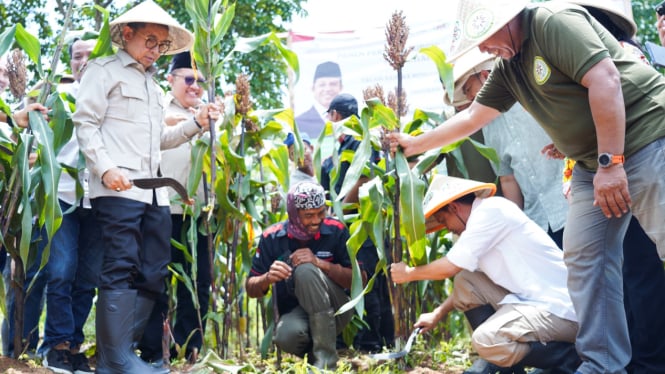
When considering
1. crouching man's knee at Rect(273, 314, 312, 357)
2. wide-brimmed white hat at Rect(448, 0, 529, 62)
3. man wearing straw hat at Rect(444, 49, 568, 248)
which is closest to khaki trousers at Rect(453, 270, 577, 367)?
man wearing straw hat at Rect(444, 49, 568, 248)

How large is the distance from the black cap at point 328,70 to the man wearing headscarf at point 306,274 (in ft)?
9.48

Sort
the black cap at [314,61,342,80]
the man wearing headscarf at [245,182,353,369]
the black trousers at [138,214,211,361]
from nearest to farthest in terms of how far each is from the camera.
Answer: the man wearing headscarf at [245,182,353,369], the black trousers at [138,214,211,361], the black cap at [314,61,342,80]

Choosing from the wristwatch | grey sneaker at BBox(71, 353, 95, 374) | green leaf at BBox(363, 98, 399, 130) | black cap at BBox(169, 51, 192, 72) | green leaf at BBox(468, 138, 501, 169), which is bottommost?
grey sneaker at BBox(71, 353, 95, 374)

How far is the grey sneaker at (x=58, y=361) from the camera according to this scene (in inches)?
140

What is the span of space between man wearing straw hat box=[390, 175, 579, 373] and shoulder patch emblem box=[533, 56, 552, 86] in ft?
2.84

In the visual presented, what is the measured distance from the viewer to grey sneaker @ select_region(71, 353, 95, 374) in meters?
3.74

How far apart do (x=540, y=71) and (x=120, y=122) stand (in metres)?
1.99

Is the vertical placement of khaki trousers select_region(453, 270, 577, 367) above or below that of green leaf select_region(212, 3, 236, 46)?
below

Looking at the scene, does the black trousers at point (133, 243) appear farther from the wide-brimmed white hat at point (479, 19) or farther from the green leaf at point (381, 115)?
the wide-brimmed white hat at point (479, 19)

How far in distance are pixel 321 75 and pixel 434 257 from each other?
9.72 ft

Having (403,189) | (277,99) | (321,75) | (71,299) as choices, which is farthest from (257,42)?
(277,99)

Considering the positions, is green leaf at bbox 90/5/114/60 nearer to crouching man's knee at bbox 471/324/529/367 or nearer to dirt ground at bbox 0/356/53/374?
dirt ground at bbox 0/356/53/374

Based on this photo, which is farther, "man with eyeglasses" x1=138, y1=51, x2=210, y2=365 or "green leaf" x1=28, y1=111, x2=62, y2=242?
"man with eyeglasses" x1=138, y1=51, x2=210, y2=365

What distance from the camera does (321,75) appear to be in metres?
6.97
